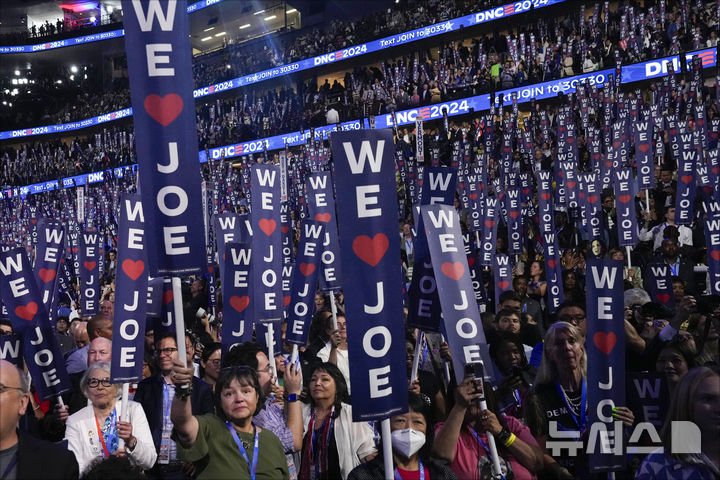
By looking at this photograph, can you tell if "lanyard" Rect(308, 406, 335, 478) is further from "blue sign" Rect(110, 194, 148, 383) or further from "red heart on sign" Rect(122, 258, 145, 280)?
"red heart on sign" Rect(122, 258, 145, 280)

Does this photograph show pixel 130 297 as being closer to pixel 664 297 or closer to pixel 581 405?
pixel 581 405

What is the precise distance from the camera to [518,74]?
23469 mm

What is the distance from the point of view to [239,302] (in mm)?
5910

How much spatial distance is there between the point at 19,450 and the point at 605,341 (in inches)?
111

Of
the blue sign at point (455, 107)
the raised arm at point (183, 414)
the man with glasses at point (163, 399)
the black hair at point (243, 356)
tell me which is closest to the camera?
the raised arm at point (183, 414)

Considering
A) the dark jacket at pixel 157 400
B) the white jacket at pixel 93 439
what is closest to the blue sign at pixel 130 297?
the dark jacket at pixel 157 400

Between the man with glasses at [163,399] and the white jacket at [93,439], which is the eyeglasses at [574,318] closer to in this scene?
the man with glasses at [163,399]

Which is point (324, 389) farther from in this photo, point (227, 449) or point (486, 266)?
point (486, 266)

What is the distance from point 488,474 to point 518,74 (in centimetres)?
2133

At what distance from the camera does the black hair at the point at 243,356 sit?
4422 mm

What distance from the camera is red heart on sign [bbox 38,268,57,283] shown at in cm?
754

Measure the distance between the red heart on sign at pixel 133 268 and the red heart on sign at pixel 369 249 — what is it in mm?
1935

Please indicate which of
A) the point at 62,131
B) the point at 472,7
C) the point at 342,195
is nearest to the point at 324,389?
the point at 342,195

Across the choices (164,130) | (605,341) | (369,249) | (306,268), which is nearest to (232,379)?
(369,249)
